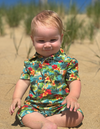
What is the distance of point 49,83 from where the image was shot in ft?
4.98

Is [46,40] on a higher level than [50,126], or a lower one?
higher

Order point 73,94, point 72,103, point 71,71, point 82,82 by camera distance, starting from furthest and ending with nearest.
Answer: point 82,82 → point 71,71 → point 73,94 → point 72,103

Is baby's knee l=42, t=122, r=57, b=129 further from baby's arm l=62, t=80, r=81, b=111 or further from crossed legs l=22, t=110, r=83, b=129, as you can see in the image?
baby's arm l=62, t=80, r=81, b=111

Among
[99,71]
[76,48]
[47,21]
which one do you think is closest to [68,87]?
[47,21]

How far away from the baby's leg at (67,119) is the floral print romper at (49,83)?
0.04 metres

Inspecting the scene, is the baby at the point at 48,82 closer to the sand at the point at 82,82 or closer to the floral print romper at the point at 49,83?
the floral print romper at the point at 49,83

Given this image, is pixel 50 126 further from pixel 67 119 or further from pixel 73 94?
pixel 73 94

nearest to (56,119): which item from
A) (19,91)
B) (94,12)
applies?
(19,91)

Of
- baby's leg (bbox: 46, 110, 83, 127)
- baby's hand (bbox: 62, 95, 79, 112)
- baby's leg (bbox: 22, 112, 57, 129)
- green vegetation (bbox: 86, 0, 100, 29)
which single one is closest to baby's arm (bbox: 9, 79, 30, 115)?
baby's leg (bbox: 22, 112, 57, 129)

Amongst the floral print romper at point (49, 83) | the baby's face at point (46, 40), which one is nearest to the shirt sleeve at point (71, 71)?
the floral print romper at point (49, 83)

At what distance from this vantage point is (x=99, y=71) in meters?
2.44

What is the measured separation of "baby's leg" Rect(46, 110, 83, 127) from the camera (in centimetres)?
145

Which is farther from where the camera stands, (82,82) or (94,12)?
(94,12)

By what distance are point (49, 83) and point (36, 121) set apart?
0.31 meters
